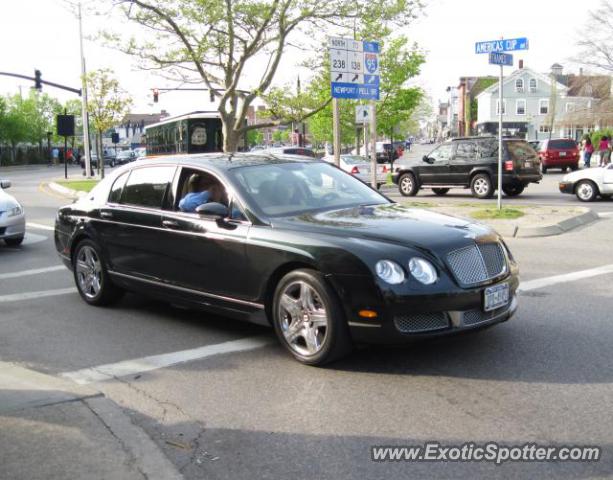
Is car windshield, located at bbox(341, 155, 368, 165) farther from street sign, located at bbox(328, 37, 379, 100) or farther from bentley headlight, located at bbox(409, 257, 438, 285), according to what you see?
bentley headlight, located at bbox(409, 257, 438, 285)

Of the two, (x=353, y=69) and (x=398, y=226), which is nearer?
(x=398, y=226)

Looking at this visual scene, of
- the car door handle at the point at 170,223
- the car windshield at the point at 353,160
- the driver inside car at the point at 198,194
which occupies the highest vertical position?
the car windshield at the point at 353,160

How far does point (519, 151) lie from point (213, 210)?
1672 cm

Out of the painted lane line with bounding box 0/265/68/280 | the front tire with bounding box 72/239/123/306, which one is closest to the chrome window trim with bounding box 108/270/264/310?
the front tire with bounding box 72/239/123/306

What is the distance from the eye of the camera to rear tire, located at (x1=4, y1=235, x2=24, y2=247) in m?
12.7

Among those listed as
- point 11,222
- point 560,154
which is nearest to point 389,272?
point 11,222

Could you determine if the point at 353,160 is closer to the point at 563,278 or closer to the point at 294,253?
the point at 563,278

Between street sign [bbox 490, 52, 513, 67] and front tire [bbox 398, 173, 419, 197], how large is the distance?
926 centimetres

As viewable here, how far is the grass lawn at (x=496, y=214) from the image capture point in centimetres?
1443

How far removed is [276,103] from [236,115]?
60.7 inches

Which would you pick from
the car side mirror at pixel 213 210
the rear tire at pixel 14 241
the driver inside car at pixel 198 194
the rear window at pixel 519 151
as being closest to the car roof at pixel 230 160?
the driver inside car at pixel 198 194

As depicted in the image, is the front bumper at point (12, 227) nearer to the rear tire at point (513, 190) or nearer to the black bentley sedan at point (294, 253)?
the black bentley sedan at point (294, 253)

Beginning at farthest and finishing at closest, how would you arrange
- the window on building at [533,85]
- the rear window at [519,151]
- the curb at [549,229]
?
the window on building at [533,85] → the rear window at [519,151] → the curb at [549,229]

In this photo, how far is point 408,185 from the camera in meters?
23.3
